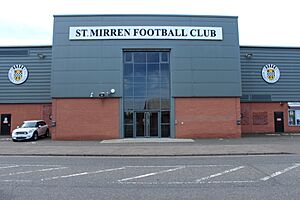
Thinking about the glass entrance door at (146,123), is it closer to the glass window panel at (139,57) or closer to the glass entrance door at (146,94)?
the glass entrance door at (146,94)

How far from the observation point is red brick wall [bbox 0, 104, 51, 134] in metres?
30.7

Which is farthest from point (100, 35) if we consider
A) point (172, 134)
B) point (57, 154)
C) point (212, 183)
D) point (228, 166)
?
point (212, 183)

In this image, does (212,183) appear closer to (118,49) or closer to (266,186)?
(266,186)

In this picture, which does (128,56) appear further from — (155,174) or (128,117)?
(155,174)

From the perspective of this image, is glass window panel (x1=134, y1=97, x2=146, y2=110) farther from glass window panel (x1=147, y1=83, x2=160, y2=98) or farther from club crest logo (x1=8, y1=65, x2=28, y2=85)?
club crest logo (x1=8, y1=65, x2=28, y2=85)

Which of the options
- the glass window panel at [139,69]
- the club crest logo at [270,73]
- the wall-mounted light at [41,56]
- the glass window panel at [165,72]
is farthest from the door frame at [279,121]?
the wall-mounted light at [41,56]

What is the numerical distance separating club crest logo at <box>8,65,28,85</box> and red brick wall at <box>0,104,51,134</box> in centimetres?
252

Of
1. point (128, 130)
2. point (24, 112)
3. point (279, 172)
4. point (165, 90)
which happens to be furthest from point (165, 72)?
point (279, 172)

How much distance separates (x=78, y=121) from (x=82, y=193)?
19.2 m

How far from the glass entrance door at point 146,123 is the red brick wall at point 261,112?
10005 mm

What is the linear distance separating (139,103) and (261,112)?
13175 mm

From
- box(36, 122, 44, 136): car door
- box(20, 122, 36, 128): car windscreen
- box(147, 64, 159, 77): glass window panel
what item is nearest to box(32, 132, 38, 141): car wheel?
box(36, 122, 44, 136): car door

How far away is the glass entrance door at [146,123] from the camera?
85.4 feet

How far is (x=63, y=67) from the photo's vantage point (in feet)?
85.6
